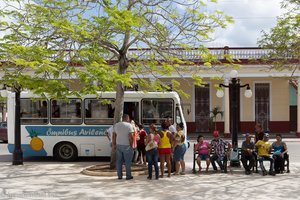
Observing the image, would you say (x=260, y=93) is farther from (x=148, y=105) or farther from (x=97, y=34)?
(x=97, y=34)

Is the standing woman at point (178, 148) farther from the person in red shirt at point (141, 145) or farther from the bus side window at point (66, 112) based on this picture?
the bus side window at point (66, 112)

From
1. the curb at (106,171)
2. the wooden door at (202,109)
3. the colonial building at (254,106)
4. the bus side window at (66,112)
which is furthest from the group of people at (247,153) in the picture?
the wooden door at (202,109)

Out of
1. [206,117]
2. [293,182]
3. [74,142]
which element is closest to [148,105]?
[74,142]

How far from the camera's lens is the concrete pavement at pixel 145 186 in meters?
10.1

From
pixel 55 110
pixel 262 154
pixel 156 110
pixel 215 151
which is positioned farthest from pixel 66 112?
pixel 262 154

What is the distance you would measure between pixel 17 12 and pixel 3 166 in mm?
5507

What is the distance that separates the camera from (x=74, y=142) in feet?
55.4

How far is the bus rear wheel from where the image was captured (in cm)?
1694

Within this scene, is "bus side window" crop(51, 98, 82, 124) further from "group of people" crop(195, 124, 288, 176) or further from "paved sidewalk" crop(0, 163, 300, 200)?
"group of people" crop(195, 124, 288, 176)

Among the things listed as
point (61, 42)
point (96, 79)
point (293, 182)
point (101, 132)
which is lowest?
point (293, 182)

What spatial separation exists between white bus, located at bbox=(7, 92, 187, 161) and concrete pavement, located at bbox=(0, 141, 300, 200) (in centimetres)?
267

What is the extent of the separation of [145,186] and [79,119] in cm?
635

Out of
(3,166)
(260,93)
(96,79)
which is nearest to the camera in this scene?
(96,79)

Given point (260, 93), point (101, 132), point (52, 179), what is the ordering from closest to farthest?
point (52, 179), point (101, 132), point (260, 93)
